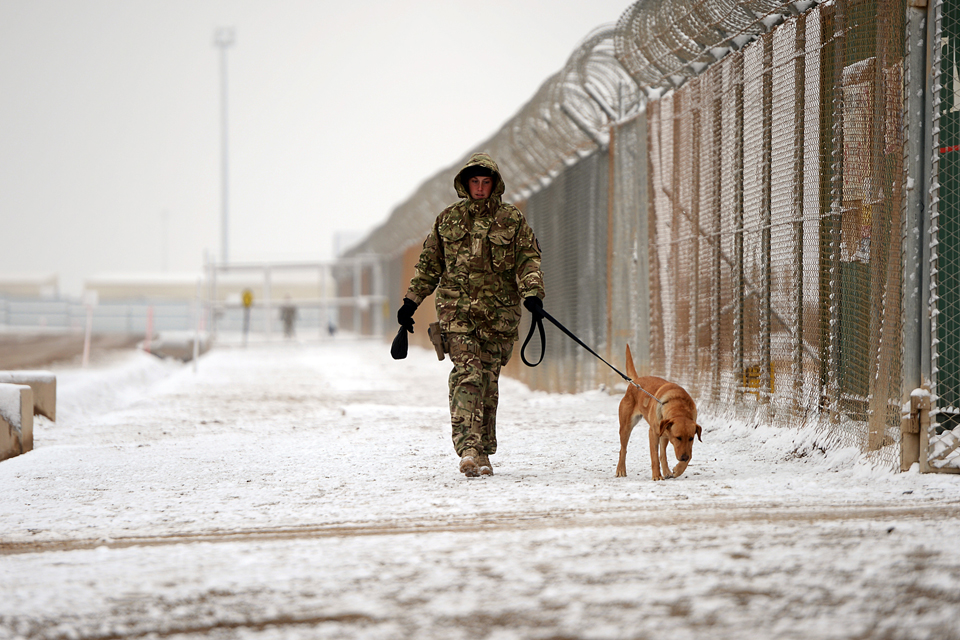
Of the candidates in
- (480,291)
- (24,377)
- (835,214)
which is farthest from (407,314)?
(24,377)

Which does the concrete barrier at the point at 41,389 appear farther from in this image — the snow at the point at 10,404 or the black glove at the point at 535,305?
the black glove at the point at 535,305

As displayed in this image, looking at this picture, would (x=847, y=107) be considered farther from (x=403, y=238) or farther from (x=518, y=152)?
(x=403, y=238)

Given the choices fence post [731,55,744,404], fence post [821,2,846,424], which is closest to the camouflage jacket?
fence post [821,2,846,424]

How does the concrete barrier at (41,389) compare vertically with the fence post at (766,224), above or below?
below

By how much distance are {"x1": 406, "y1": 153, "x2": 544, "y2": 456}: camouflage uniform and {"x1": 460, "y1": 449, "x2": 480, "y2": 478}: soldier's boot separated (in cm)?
5

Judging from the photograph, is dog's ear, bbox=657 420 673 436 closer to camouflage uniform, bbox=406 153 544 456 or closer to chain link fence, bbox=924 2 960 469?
camouflage uniform, bbox=406 153 544 456

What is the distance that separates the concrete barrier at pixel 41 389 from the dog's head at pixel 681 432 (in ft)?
17.8

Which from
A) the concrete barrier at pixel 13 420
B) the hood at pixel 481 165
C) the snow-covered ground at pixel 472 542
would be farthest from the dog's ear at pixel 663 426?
the concrete barrier at pixel 13 420

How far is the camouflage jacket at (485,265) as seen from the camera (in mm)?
5406

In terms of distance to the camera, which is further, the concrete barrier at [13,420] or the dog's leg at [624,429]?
the concrete barrier at [13,420]

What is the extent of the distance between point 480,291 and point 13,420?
3.49 metres

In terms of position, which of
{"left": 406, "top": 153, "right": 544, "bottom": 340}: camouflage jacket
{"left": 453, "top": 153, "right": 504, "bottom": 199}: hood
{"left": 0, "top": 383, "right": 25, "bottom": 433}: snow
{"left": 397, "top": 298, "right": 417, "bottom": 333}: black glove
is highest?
{"left": 453, "top": 153, "right": 504, "bottom": 199}: hood

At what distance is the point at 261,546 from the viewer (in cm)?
363

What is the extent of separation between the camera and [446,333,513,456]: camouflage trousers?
5.33 m
